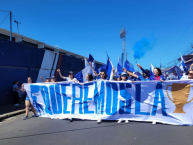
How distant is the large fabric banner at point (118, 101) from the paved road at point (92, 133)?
1.06 feet

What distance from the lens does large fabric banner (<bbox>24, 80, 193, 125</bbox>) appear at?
4.60 meters

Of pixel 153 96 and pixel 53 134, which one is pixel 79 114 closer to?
pixel 53 134

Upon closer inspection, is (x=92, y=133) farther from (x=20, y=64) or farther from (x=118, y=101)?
(x=20, y=64)

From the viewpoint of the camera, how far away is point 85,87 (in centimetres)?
534

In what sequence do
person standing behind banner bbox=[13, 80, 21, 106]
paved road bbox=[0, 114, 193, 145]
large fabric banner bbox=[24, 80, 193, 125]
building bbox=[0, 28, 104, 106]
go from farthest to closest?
person standing behind banner bbox=[13, 80, 21, 106] < building bbox=[0, 28, 104, 106] < large fabric banner bbox=[24, 80, 193, 125] < paved road bbox=[0, 114, 193, 145]

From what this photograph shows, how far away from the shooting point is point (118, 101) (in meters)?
4.99

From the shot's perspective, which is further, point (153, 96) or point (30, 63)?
point (30, 63)

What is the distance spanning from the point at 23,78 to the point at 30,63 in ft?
3.57

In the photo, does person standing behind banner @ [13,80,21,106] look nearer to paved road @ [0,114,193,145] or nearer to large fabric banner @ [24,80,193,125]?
large fabric banner @ [24,80,193,125]

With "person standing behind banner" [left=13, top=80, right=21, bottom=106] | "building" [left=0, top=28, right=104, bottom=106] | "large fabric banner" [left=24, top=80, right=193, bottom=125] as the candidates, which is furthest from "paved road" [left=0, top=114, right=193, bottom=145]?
"building" [left=0, top=28, right=104, bottom=106]

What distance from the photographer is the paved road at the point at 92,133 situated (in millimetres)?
3482

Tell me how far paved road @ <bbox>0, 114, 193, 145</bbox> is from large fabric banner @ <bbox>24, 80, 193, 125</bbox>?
32cm

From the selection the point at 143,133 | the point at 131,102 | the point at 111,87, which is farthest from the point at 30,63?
the point at 143,133

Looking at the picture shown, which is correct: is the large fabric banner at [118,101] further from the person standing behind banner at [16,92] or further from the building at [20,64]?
the building at [20,64]
